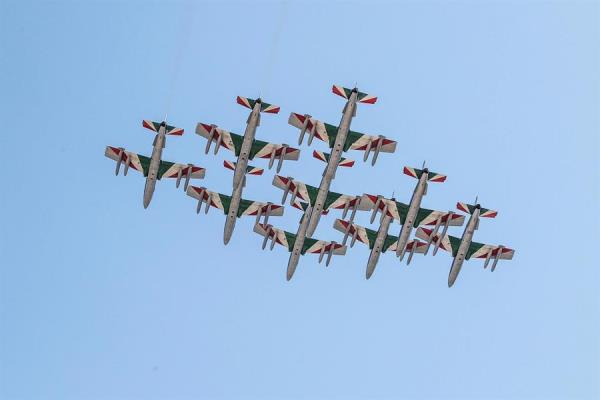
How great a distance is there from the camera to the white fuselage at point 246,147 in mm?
111412

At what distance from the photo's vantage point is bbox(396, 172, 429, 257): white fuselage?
379 feet

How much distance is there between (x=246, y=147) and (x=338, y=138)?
24.7 ft

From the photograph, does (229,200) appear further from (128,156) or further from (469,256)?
(469,256)

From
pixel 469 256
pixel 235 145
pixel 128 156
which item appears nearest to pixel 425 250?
pixel 469 256

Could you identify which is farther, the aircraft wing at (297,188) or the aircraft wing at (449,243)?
the aircraft wing at (449,243)

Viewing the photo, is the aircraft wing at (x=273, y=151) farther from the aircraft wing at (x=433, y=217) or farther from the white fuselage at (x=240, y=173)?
the aircraft wing at (x=433, y=217)

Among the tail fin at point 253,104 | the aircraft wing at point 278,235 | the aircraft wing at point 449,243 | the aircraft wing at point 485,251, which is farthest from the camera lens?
the aircraft wing at point 485,251

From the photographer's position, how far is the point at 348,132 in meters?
114

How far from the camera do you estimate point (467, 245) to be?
121938 millimetres

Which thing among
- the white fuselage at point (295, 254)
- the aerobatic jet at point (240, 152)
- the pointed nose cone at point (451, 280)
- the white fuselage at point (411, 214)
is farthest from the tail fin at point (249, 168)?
the pointed nose cone at point (451, 280)

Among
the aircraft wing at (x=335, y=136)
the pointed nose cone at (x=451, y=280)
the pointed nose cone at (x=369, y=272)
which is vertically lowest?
the pointed nose cone at (x=369, y=272)

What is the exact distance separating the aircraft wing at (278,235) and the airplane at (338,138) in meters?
4.44

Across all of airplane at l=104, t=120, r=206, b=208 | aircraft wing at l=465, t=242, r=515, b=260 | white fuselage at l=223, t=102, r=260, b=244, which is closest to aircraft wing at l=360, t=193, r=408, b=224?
aircraft wing at l=465, t=242, r=515, b=260

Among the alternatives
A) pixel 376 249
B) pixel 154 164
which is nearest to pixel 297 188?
pixel 376 249
